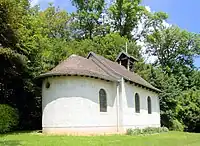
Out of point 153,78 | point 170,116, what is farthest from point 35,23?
point 170,116

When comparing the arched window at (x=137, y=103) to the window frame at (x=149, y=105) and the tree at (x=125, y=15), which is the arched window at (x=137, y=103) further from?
the tree at (x=125, y=15)

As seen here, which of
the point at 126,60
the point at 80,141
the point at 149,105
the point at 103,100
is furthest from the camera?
the point at 126,60

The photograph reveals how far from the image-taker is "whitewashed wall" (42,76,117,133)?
22.7 metres

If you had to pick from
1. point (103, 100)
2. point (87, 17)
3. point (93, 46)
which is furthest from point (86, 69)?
point (87, 17)

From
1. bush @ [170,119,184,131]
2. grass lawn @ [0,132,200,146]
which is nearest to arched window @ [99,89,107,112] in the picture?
grass lawn @ [0,132,200,146]

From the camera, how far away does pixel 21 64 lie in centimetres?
2589

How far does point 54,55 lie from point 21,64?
8286 millimetres

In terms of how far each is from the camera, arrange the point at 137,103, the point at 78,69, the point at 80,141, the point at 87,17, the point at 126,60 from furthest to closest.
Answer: the point at 87,17, the point at 126,60, the point at 137,103, the point at 78,69, the point at 80,141

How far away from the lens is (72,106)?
2280 cm

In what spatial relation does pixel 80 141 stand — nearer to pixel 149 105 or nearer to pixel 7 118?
pixel 7 118

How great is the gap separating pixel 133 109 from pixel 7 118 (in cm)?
1088

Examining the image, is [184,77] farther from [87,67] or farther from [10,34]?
[10,34]

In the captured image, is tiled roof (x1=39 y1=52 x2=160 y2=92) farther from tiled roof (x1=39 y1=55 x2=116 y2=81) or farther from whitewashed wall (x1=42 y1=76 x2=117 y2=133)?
whitewashed wall (x1=42 y1=76 x2=117 y2=133)

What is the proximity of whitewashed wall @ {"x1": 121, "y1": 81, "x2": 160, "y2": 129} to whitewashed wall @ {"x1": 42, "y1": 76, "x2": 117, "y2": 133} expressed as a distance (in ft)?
9.18
